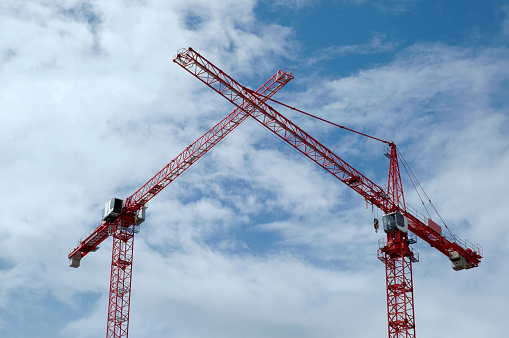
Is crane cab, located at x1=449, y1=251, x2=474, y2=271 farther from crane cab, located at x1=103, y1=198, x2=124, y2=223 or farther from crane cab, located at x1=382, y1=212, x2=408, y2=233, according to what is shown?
crane cab, located at x1=103, y1=198, x2=124, y2=223

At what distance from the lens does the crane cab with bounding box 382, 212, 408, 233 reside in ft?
343

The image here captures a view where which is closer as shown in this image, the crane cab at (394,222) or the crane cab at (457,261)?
the crane cab at (394,222)

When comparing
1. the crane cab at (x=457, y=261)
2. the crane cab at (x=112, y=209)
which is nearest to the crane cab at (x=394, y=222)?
the crane cab at (x=457, y=261)

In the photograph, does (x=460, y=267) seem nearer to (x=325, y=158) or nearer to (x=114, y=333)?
(x=325, y=158)

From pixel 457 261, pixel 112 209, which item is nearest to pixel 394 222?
pixel 457 261

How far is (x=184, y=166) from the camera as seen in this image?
4358 inches

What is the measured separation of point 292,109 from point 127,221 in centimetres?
2827

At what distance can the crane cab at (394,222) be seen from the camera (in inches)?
4122

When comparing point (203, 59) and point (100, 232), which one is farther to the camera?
point (100, 232)

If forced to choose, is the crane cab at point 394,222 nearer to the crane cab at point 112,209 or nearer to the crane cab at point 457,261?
the crane cab at point 457,261

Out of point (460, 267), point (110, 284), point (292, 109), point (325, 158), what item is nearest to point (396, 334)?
point (460, 267)

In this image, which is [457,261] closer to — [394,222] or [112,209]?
[394,222]

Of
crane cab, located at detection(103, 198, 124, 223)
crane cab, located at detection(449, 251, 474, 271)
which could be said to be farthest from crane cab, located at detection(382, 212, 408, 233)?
crane cab, located at detection(103, 198, 124, 223)

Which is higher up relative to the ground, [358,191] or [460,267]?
[358,191]
